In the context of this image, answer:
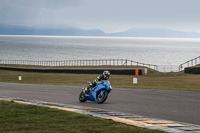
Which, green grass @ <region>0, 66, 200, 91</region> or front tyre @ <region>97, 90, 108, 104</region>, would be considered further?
green grass @ <region>0, 66, 200, 91</region>

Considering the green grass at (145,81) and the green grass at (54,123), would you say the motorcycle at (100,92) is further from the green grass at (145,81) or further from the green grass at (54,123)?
the green grass at (145,81)

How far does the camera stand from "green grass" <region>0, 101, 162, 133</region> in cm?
845

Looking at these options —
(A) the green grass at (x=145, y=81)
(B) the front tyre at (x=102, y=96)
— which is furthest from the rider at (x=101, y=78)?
(A) the green grass at (x=145, y=81)

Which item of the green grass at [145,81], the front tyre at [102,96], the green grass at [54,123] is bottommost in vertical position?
the green grass at [54,123]

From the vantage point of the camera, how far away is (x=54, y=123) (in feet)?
31.0

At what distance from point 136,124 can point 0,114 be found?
14.2 feet

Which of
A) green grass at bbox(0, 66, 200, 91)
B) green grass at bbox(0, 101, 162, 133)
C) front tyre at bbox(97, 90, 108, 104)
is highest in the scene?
green grass at bbox(0, 66, 200, 91)

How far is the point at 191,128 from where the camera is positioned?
8977 millimetres

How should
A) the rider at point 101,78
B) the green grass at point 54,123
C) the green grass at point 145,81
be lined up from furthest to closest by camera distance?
the green grass at point 145,81 → the rider at point 101,78 → the green grass at point 54,123

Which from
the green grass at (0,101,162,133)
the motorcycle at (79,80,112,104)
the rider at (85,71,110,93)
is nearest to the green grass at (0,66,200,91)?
the motorcycle at (79,80,112,104)

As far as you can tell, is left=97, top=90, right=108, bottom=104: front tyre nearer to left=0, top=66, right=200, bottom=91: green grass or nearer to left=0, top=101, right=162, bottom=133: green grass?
left=0, top=101, right=162, bottom=133: green grass

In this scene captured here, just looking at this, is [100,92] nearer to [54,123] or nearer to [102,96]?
[102,96]

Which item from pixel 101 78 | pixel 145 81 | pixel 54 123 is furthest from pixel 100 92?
pixel 145 81

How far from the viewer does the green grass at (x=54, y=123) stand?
8445mm
